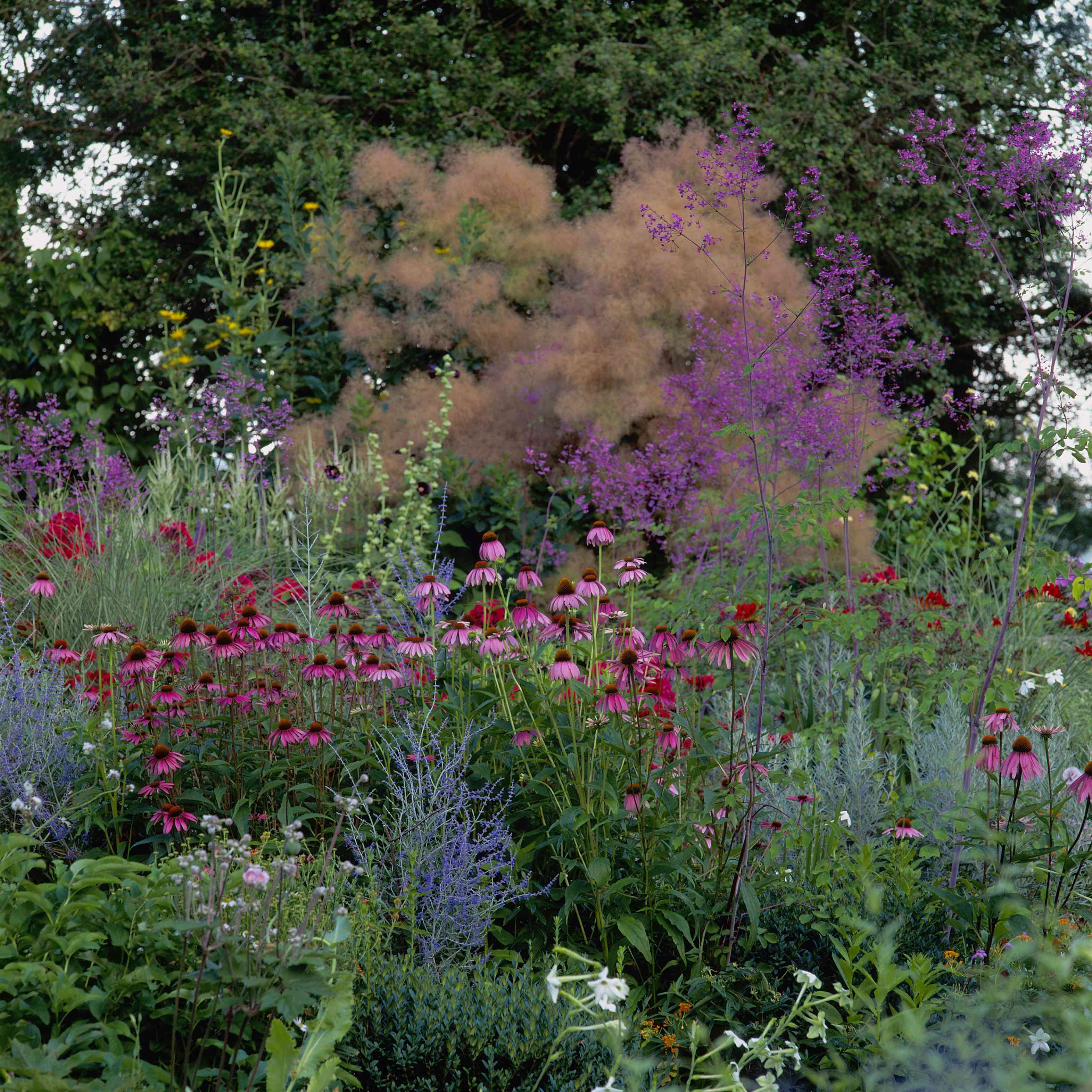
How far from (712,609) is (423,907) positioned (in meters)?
1.72

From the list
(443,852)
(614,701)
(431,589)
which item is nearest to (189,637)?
(431,589)

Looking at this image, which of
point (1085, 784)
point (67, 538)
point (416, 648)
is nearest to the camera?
point (1085, 784)

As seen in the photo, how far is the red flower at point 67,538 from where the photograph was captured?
4.85m

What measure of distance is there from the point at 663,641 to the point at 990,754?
2.65ft

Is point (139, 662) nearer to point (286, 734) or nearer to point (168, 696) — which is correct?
point (168, 696)

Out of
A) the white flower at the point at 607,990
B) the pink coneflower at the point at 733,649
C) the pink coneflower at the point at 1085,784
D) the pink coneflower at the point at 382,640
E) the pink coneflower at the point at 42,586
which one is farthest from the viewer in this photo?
the pink coneflower at the point at 42,586

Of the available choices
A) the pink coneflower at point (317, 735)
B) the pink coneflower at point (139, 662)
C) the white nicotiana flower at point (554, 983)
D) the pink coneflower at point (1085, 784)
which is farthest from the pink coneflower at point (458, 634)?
the pink coneflower at point (1085, 784)

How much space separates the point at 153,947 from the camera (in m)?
2.01

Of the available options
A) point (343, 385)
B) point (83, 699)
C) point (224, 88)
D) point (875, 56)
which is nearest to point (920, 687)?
point (83, 699)

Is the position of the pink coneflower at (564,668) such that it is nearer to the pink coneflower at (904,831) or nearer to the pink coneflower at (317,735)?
the pink coneflower at (317,735)

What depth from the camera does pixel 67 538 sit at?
16.5 feet

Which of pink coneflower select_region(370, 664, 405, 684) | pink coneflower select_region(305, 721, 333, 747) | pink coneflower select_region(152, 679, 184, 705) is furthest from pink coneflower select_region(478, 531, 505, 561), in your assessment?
pink coneflower select_region(152, 679, 184, 705)

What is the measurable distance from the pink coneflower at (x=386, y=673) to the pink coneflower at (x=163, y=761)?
509mm

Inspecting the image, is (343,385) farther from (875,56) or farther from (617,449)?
(875,56)
